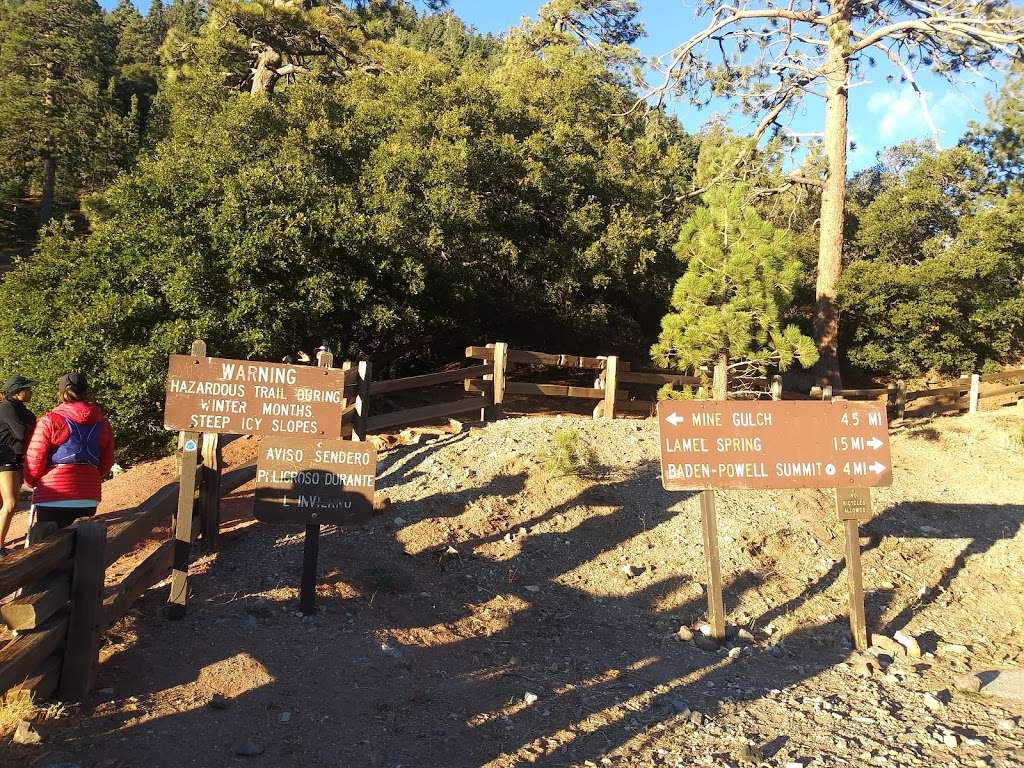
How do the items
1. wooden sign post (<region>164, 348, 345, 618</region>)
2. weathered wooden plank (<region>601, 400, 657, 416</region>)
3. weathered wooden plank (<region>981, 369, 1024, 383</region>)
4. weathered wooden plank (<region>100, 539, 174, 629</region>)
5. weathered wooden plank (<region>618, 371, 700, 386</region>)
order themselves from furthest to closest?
1. weathered wooden plank (<region>981, 369, 1024, 383</region>)
2. weathered wooden plank (<region>601, 400, 657, 416</region>)
3. weathered wooden plank (<region>618, 371, 700, 386</region>)
4. wooden sign post (<region>164, 348, 345, 618</region>)
5. weathered wooden plank (<region>100, 539, 174, 629</region>)

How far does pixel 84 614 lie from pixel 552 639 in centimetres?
336

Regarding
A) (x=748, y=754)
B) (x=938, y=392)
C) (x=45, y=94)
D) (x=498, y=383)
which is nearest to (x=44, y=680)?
(x=748, y=754)

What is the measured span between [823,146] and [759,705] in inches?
552

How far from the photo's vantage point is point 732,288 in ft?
36.3

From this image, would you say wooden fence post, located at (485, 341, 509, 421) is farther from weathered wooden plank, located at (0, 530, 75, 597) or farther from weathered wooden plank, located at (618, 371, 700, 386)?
weathered wooden plank, located at (0, 530, 75, 597)

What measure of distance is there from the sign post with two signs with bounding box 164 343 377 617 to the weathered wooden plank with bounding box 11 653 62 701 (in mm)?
1317

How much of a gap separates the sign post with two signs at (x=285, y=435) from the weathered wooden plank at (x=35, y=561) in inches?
52.0

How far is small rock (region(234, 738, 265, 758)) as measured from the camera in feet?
12.1

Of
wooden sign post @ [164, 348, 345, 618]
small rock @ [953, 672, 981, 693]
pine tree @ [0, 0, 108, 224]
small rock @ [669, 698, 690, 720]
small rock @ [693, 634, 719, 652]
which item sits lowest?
small rock @ [953, 672, 981, 693]

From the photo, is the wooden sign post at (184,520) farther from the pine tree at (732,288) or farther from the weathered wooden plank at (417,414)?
the pine tree at (732,288)

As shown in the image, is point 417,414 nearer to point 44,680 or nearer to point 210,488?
point 210,488

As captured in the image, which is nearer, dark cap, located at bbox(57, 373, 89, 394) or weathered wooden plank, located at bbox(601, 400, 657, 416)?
dark cap, located at bbox(57, 373, 89, 394)

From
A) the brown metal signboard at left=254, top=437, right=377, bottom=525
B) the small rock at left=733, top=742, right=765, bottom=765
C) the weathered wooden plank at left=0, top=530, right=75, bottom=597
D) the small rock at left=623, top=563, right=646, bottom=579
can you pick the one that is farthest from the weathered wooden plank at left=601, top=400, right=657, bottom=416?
the weathered wooden plank at left=0, top=530, right=75, bottom=597

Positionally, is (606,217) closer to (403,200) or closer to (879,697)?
(403,200)
